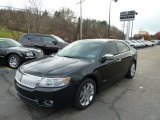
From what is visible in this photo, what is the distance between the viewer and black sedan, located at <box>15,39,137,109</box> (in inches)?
149

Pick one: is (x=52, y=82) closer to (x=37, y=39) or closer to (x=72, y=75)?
(x=72, y=75)

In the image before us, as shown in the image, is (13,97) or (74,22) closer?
(13,97)

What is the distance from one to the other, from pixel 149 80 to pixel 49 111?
434 cm

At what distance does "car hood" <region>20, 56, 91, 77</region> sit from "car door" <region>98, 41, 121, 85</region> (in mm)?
518

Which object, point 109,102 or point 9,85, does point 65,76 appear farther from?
point 9,85

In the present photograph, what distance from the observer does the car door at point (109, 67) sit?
194 inches

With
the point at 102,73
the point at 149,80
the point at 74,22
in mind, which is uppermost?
the point at 74,22

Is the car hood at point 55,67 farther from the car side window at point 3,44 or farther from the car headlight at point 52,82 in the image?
the car side window at point 3,44

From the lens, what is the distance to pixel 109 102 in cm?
485

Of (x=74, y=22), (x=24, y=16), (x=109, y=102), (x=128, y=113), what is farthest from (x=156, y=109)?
(x=74, y=22)

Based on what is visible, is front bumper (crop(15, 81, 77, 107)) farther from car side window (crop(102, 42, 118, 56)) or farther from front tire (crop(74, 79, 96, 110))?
car side window (crop(102, 42, 118, 56))

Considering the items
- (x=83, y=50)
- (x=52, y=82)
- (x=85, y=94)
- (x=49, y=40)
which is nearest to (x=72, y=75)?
(x=52, y=82)

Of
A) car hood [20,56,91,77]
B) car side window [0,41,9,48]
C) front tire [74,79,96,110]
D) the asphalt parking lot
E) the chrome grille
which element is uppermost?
car side window [0,41,9,48]

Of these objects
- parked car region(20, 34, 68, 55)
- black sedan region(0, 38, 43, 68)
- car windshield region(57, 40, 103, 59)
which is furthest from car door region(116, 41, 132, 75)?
parked car region(20, 34, 68, 55)
